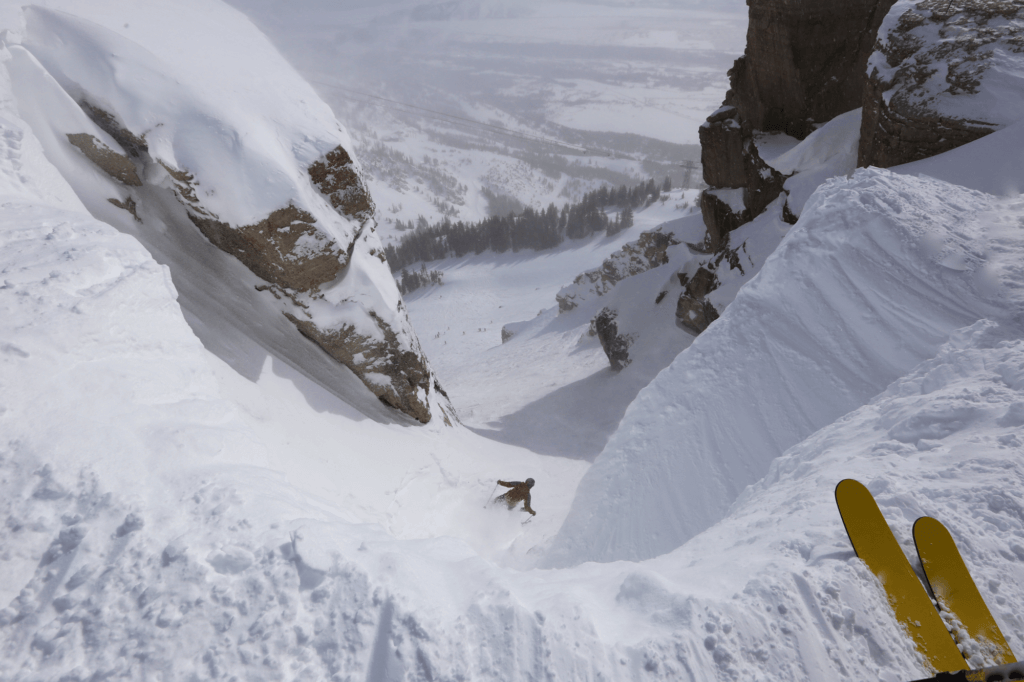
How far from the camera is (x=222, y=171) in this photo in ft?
30.3

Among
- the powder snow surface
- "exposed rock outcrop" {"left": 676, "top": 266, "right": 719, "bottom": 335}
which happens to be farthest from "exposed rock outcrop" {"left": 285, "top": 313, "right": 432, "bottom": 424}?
"exposed rock outcrop" {"left": 676, "top": 266, "right": 719, "bottom": 335}

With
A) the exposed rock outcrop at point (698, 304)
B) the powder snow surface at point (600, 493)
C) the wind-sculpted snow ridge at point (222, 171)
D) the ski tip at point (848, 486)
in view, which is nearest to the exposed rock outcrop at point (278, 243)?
the wind-sculpted snow ridge at point (222, 171)

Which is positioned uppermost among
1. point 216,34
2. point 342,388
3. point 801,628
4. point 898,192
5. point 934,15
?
point 216,34

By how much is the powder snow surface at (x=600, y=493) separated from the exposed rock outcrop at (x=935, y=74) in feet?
6.30

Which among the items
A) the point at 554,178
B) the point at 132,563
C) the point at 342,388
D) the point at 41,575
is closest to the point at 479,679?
the point at 132,563

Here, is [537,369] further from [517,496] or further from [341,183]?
[341,183]

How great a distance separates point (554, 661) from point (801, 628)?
1.71 m

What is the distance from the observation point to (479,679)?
3.17 metres

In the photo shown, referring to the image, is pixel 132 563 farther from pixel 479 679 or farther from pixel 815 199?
pixel 815 199

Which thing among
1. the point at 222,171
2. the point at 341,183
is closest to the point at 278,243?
the point at 222,171

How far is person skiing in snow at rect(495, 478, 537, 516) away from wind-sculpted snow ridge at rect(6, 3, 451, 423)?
406 centimetres

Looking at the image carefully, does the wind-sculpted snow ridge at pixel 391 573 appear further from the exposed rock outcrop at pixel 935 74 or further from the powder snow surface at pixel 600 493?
the exposed rock outcrop at pixel 935 74

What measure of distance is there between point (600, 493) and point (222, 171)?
9.15 m

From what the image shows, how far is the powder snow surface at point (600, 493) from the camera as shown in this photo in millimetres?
3215
